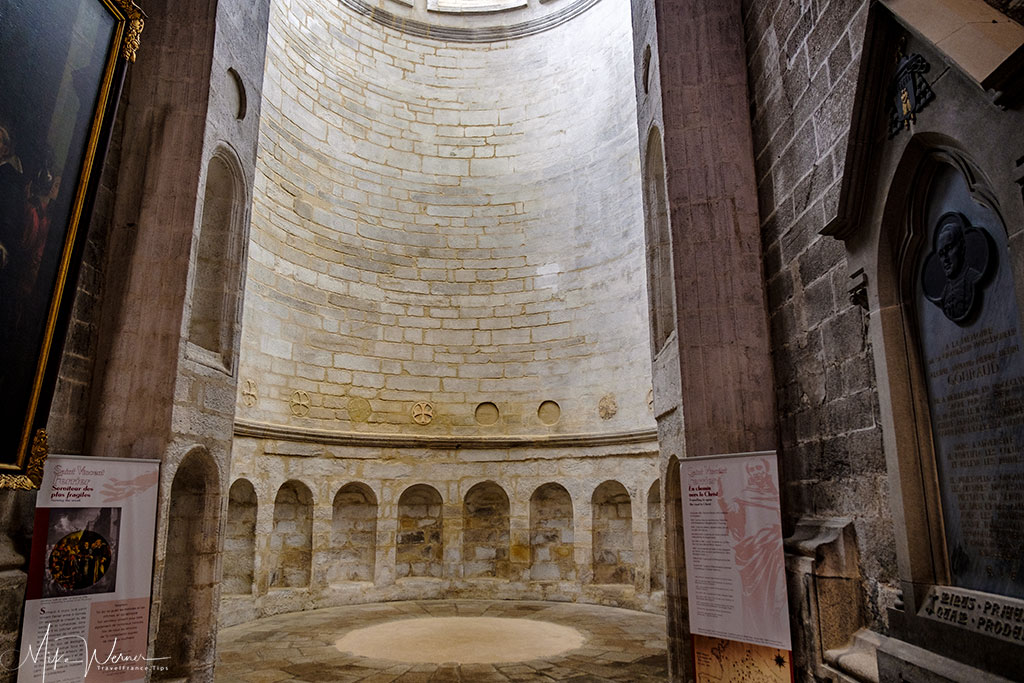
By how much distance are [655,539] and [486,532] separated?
8.35ft

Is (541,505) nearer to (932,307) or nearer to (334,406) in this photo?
(334,406)

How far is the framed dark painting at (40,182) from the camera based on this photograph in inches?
136

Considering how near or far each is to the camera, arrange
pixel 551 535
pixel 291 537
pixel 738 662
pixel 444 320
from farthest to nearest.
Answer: pixel 444 320
pixel 551 535
pixel 291 537
pixel 738 662

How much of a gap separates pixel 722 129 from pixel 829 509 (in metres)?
2.81

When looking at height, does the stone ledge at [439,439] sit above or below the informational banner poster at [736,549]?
above

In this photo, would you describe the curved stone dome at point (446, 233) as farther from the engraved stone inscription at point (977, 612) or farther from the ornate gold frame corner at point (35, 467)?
the engraved stone inscription at point (977, 612)

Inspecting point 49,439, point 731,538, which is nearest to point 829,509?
point 731,538

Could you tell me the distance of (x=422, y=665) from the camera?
5.14m

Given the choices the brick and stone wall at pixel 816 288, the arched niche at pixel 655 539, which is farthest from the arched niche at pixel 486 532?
the brick and stone wall at pixel 816 288

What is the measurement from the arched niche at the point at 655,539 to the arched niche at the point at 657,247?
10.5ft

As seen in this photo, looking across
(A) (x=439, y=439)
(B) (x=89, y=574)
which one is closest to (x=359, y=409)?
(A) (x=439, y=439)

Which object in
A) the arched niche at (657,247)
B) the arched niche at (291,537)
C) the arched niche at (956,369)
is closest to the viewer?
the arched niche at (956,369)

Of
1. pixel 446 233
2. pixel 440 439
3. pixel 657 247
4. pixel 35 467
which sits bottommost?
pixel 35 467

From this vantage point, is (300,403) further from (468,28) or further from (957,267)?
(957,267)
